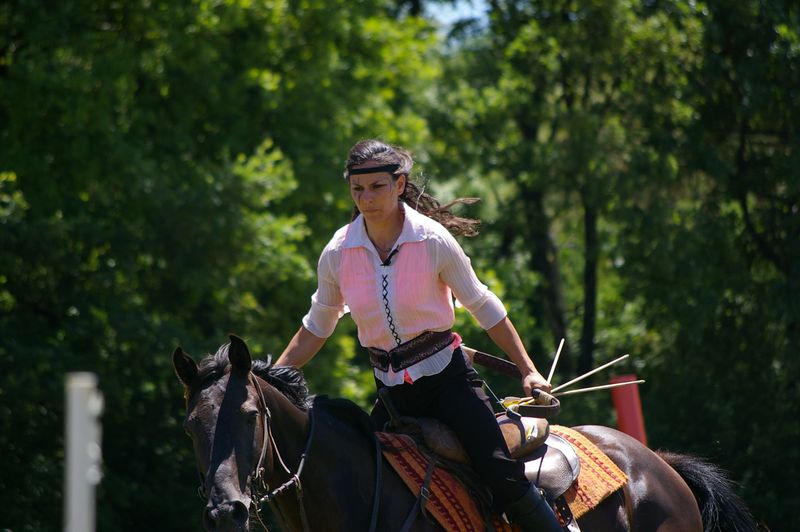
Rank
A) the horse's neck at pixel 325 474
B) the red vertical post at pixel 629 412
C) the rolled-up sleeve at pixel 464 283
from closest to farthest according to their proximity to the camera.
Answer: the horse's neck at pixel 325 474 < the rolled-up sleeve at pixel 464 283 < the red vertical post at pixel 629 412

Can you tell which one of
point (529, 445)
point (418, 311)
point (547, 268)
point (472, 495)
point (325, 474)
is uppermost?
point (418, 311)

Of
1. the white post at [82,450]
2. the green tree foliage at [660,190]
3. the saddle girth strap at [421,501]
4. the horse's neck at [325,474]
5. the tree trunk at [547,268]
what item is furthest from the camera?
the tree trunk at [547,268]

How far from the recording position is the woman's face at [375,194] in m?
4.54

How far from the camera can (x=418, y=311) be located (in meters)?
4.53

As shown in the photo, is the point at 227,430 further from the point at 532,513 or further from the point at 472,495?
the point at 532,513

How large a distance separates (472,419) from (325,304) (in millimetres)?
747

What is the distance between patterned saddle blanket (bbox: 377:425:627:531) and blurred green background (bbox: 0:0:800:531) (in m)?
5.67

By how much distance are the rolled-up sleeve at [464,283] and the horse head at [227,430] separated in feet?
2.72

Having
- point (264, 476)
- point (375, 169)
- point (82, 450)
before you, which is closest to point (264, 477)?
point (264, 476)

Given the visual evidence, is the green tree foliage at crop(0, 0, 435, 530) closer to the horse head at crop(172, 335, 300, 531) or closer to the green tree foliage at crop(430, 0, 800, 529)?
the green tree foliage at crop(430, 0, 800, 529)

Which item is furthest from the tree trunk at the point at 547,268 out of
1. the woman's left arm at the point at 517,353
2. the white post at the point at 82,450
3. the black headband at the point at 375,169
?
the white post at the point at 82,450

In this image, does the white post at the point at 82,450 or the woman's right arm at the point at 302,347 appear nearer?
the white post at the point at 82,450

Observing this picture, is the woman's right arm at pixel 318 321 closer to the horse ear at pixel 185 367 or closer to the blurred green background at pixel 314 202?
the horse ear at pixel 185 367

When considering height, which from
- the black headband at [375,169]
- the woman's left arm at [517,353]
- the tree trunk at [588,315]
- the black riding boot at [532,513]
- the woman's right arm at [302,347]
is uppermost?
the black headband at [375,169]
